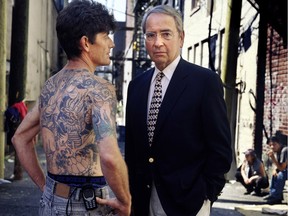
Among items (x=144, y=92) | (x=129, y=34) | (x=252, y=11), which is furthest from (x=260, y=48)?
(x=129, y=34)

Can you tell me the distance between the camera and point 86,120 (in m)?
2.89

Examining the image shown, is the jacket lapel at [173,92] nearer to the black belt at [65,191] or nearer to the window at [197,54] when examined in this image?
the black belt at [65,191]

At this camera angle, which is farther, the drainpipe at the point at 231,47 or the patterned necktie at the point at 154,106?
the drainpipe at the point at 231,47

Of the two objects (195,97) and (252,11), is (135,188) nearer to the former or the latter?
(195,97)

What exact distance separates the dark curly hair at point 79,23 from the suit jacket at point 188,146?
2.15 ft

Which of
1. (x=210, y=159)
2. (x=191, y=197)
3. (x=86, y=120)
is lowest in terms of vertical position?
(x=191, y=197)

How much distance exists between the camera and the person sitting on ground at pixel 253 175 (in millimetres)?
9906

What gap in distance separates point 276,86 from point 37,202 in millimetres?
5496

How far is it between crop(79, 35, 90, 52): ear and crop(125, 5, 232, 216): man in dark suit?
1.77ft

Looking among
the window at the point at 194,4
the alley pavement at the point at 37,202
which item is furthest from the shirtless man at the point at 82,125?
the window at the point at 194,4

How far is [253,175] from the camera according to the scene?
10.1 meters

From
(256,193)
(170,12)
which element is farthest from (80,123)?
(256,193)

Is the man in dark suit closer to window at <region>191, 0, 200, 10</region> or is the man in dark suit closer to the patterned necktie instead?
the patterned necktie

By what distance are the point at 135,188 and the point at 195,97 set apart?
2.30 feet
